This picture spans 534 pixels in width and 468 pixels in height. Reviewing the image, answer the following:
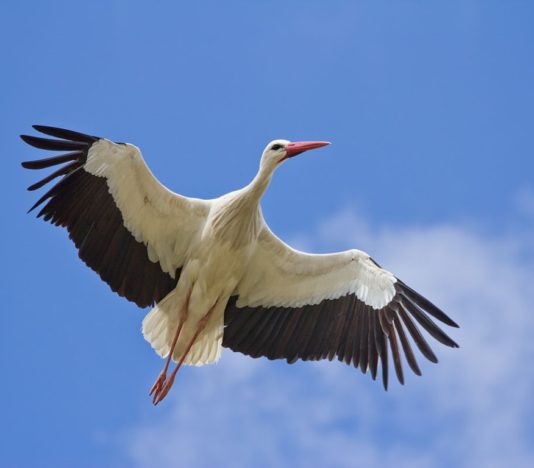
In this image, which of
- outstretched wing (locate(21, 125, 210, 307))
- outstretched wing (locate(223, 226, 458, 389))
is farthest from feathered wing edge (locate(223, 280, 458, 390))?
outstretched wing (locate(21, 125, 210, 307))

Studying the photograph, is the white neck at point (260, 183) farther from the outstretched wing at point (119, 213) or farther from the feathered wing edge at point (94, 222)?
the feathered wing edge at point (94, 222)

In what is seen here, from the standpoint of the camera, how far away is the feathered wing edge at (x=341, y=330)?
40.1ft

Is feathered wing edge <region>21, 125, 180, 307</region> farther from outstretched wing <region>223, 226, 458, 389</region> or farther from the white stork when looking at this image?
outstretched wing <region>223, 226, 458, 389</region>

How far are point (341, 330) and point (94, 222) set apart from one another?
2.51 meters

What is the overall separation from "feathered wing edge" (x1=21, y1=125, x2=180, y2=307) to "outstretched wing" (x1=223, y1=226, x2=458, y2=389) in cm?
83

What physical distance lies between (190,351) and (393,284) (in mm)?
1978

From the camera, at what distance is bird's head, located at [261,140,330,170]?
39.6ft

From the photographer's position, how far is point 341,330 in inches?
496

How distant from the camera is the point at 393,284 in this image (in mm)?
12445

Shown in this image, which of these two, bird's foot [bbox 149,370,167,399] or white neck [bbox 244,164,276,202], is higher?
white neck [bbox 244,164,276,202]

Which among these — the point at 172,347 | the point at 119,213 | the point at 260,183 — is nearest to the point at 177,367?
the point at 172,347

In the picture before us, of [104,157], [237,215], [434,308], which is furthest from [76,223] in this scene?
[434,308]

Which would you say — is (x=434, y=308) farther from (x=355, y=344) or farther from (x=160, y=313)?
(x=160, y=313)

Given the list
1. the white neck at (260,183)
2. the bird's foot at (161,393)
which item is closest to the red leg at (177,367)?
the bird's foot at (161,393)
